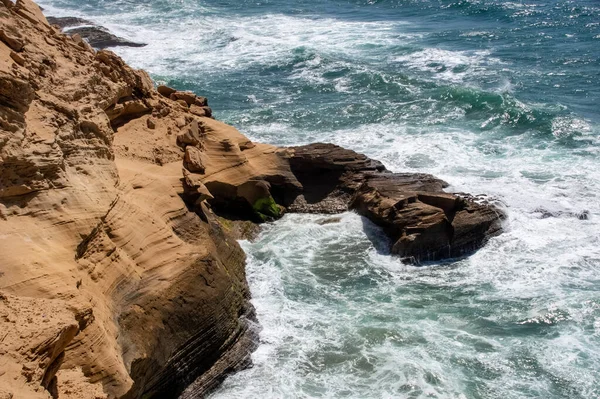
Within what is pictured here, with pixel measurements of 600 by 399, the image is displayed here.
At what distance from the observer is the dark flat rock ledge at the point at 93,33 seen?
33062 mm

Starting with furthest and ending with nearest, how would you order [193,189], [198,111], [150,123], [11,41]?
[198,111] → [150,123] → [193,189] → [11,41]

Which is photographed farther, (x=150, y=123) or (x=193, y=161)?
(x=150, y=123)

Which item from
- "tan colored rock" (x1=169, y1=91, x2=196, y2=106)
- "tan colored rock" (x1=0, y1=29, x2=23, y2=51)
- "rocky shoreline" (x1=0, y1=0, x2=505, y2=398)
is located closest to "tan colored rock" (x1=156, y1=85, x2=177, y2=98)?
"tan colored rock" (x1=169, y1=91, x2=196, y2=106)

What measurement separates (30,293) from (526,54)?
1153 inches

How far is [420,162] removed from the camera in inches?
800

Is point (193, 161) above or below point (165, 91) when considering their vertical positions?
below

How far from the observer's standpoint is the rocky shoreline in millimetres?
8055

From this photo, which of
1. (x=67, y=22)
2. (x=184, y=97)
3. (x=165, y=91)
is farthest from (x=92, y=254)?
(x=67, y=22)

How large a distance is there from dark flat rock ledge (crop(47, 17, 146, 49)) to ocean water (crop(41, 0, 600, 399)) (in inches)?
36.4

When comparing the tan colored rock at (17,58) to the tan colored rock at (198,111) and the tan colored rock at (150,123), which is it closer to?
the tan colored rock at (150,123)

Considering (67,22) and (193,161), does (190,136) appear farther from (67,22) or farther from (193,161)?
(67,22)

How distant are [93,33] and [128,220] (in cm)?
2602

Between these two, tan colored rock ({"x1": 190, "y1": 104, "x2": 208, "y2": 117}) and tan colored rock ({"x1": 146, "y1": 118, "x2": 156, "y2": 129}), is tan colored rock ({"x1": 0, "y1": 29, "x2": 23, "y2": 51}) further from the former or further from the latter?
tan colored rock ({"x1": 190, "y1": 104, "x2": 208, "y2": 117})

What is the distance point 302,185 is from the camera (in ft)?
56.7
